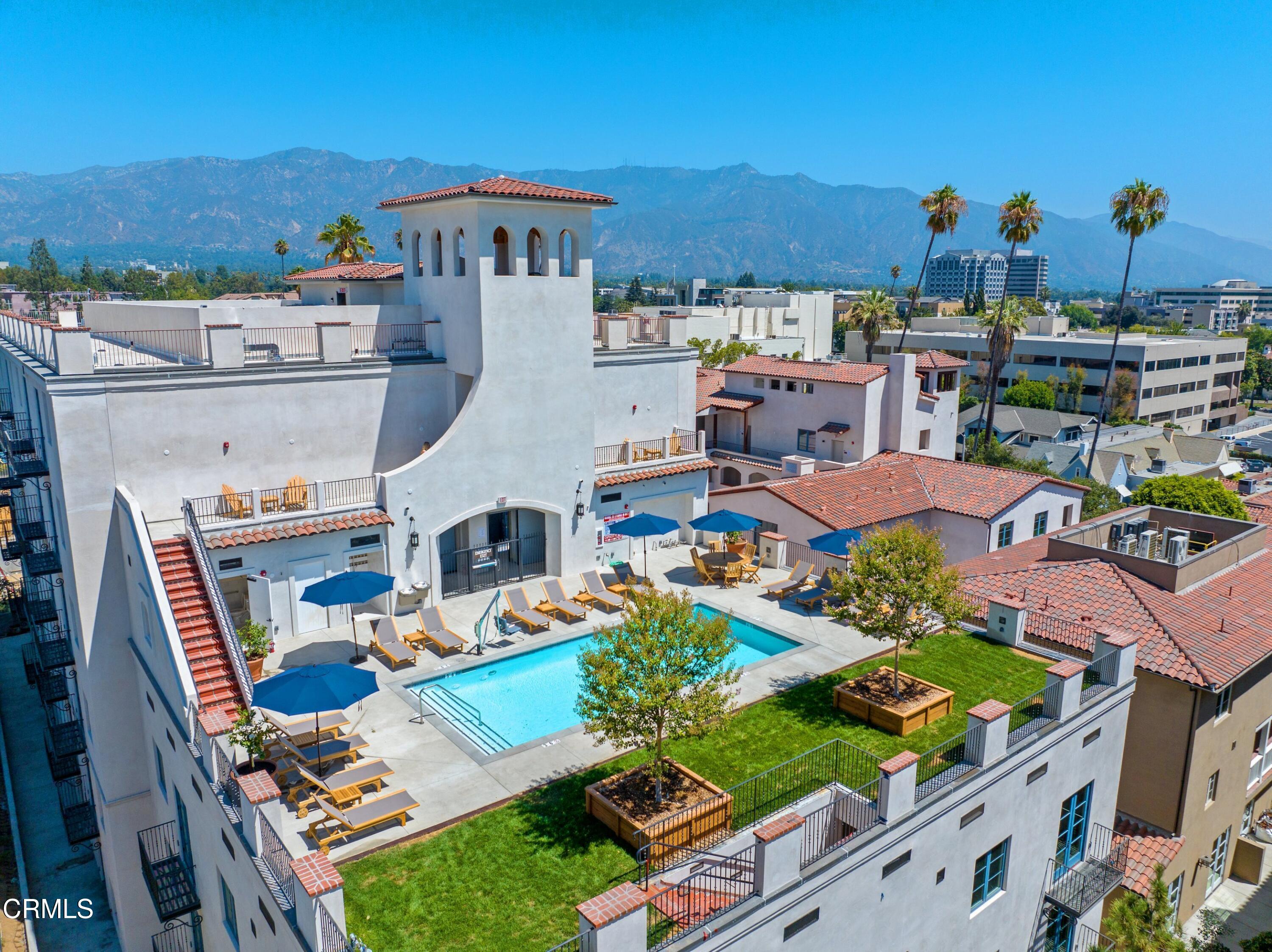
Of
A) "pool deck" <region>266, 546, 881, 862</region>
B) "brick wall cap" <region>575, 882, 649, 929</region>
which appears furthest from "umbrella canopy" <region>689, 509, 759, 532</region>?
"brick wall cap" <region>575, 882, 649, 929</region>

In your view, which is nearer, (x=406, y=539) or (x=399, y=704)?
(x=399, y=704)

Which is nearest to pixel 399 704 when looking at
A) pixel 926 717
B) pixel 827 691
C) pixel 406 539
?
pixel 406 539

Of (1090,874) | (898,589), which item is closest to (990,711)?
(898,589)

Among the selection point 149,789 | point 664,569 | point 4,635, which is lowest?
point 4,635

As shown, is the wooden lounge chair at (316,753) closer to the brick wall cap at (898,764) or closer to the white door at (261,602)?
the white door at (261,602)

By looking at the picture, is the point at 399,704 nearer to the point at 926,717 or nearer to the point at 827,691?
the point at 827,691
